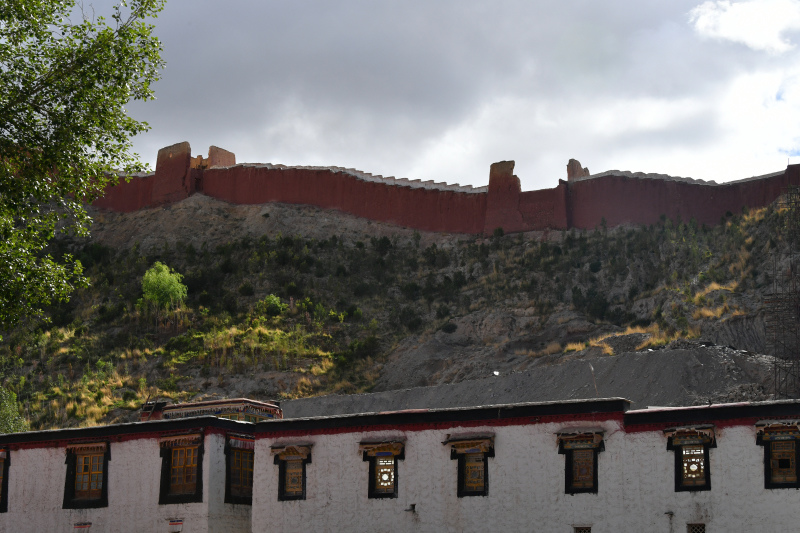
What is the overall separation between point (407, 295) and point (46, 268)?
35001 millimetres

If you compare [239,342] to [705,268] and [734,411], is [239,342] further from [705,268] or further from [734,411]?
[734,411]

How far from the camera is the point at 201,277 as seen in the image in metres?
57.3

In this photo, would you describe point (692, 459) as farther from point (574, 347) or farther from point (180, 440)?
point (574, 347)

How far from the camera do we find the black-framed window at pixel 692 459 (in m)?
20.1

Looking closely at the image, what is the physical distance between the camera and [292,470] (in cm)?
2336

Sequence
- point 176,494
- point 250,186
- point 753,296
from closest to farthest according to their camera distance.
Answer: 1. point 176,494
2. point 753,296
3. point 250,186

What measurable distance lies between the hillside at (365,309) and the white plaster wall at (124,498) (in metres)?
16.4

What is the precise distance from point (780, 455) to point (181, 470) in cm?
1301

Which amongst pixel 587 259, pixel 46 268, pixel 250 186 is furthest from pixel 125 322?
pixel 46 268

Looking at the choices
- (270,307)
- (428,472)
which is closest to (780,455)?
(428,472)

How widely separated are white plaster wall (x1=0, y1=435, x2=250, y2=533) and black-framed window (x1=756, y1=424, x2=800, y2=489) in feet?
38.0

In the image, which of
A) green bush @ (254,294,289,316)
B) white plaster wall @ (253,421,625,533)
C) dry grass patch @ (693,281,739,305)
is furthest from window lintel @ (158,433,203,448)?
green bush @ (254,294,289,316)

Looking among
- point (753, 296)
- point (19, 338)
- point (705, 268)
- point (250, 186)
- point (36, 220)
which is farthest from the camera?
point (250, 186)

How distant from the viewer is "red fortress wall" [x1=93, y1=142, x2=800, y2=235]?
52250 millimetres
